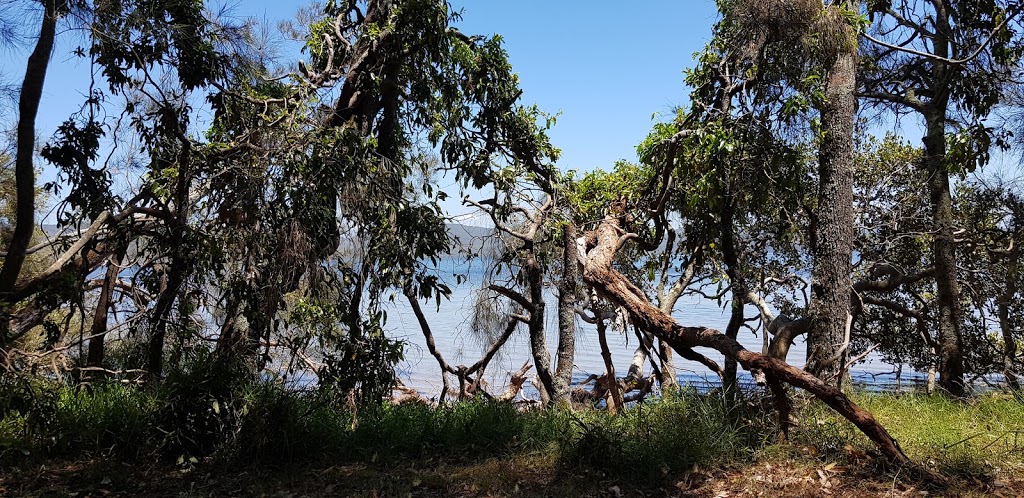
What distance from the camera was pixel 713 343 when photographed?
4.49 metres

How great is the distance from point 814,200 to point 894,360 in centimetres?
420

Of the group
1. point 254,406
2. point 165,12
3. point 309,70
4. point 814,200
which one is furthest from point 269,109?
point 814,200

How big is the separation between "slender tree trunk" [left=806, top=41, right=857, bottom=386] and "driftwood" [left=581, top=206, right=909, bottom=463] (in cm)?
116

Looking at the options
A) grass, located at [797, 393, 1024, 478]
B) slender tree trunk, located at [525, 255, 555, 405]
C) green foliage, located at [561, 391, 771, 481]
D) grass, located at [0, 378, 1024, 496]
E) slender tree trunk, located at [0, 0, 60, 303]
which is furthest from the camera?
slender tree trunk, located at [525, 255, 555, 405]

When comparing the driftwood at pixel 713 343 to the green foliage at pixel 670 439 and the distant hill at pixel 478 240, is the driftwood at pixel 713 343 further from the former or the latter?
the distant hill at pixel 478 240

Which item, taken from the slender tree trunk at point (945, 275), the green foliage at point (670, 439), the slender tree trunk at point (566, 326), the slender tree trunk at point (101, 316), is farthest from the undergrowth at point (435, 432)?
the slender tree trunk at point (945, 275)

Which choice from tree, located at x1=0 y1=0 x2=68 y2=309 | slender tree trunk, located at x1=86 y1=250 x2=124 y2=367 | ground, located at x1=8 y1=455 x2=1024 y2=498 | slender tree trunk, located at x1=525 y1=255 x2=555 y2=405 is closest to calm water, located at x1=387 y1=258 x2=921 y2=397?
slender tree trunk, located at x1=525 y1=255 x2=555 y2=405

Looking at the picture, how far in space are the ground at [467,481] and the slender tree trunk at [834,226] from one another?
1329 mm

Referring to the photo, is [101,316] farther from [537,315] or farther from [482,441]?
[537,315]

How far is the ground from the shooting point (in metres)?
4.11

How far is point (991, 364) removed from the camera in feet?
28.9

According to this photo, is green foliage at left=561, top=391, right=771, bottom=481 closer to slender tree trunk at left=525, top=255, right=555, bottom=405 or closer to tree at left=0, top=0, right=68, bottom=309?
slender tree trunk at left=525, top=255, right=555, bottom=405

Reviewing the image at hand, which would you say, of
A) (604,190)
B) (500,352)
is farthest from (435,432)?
(500,352)

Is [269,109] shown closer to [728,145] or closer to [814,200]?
[728,145]
